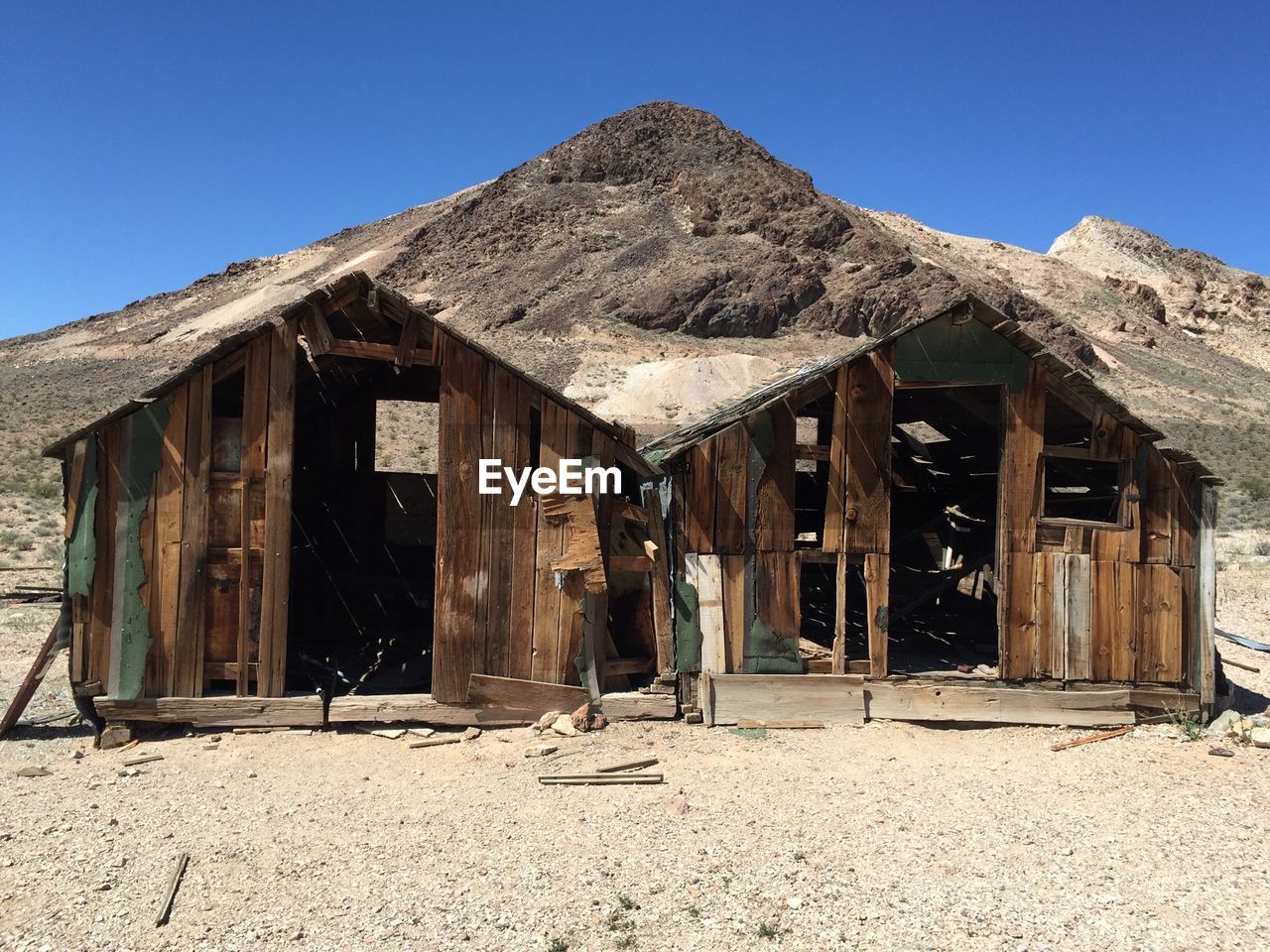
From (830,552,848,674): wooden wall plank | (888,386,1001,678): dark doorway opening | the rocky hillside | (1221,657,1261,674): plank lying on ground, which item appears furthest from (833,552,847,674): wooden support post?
the rocky hillside

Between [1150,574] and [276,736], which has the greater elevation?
[1150,574]

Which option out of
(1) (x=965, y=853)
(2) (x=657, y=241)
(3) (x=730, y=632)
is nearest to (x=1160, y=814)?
(1) (x=965, y=853)

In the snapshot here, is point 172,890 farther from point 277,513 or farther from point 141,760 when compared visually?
point 277,513

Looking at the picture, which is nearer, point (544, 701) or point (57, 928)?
point (57, 928)

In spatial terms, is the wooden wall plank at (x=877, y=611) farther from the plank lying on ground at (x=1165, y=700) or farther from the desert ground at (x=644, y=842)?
the plank lying on ground at (x=1165, y=700)

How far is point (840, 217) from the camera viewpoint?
7212 cm

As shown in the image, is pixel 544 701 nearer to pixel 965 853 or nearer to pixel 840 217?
pixel 965 853

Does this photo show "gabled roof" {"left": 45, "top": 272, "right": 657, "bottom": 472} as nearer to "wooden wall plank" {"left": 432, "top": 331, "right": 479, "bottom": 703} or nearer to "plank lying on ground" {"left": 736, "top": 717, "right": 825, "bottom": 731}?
"wooden wall plank" {"left": 432, "top": 331, "right": 479, "bottom": 703}

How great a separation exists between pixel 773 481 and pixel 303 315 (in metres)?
4.55

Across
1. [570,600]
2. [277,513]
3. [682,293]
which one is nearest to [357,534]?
[277,513]

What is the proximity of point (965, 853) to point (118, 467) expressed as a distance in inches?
287

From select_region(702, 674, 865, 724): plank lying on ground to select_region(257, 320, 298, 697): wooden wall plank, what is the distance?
394 cm

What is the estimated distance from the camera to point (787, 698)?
858 centimetres

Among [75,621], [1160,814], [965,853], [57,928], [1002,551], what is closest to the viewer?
[57,928]
